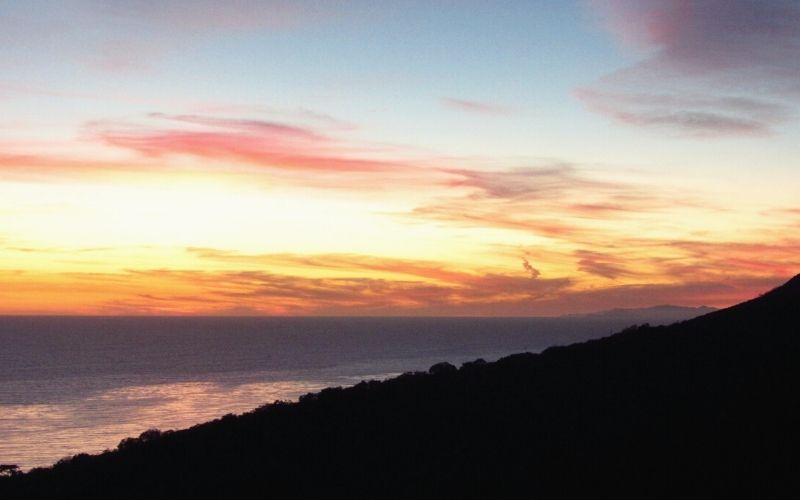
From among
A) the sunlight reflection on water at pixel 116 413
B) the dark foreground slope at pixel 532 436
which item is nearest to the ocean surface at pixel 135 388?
the sunlight reflection on water at pixel 116 413

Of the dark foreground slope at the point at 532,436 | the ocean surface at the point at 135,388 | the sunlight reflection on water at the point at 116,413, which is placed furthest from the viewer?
the ocean surface at the point at 135,388

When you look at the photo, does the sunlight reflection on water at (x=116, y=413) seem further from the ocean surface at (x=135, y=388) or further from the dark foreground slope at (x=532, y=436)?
the dark foreground slope at (x=532, y=436)

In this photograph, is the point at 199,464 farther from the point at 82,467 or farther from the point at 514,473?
the point at 514,473

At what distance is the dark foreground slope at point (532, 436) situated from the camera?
2284 centimetres

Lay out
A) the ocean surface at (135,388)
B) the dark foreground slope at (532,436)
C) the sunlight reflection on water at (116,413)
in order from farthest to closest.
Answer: the ocean surface at (135,388)
the sunlight reflection on water at (116,413)
the dark foreground slope at (532,436)

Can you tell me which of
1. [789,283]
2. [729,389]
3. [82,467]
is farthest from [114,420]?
[729,389]

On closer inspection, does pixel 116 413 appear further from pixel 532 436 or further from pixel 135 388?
pixel 532 436

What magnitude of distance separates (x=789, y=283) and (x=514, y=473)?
98.5 ft

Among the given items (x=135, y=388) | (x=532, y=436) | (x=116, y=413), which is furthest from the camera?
(x=135, y=388)

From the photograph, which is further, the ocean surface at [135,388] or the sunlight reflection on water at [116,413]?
the ocean surface at [135,388]

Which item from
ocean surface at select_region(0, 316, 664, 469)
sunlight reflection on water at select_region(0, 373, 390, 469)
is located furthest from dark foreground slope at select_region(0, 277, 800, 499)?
sunlight reflection on water at select_region(0, 373, 390, 469)

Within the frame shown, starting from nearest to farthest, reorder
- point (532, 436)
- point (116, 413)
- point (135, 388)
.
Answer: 1. point (532, 436)
2. point (116, 413)
3. point (135, 388)

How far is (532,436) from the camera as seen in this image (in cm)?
2828

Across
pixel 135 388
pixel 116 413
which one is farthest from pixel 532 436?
pixel 135 388
